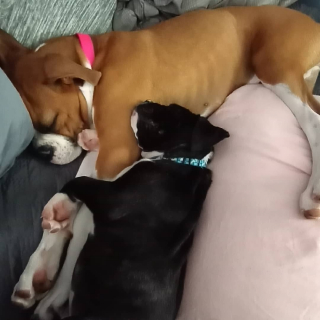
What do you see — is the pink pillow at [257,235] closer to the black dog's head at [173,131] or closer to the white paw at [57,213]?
the black dog's head at [173,131]

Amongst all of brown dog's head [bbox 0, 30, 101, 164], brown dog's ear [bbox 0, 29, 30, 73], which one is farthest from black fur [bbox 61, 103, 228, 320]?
brown dog's ear [bbox 0, 29, 30, 73]

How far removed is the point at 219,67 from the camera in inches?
84.6

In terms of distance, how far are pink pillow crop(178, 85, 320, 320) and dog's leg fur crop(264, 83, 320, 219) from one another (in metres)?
0.03

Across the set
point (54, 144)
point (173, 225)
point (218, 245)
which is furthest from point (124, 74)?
point (218, 245)

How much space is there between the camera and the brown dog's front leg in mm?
1809

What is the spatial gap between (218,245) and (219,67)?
0.99 metres

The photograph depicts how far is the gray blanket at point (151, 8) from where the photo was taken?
2344mm

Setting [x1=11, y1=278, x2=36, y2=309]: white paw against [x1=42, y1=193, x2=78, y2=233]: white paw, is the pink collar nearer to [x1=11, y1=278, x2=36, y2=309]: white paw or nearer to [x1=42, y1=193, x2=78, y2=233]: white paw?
[x1=42, y1=193, x2=78, y2=233]: white paw

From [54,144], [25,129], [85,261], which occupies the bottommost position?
[85,261]

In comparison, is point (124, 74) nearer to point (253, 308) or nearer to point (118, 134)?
point (118, 134)

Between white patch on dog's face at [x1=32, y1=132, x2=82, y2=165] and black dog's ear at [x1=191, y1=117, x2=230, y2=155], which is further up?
black dog's ear at [x1=191, y1=117, x2=230, y2=155]

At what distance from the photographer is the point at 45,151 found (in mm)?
1783

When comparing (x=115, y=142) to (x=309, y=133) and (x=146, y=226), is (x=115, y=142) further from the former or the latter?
(x=309, y=133)

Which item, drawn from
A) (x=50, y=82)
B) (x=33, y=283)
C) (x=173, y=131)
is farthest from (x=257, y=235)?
(x=50, y=82)
